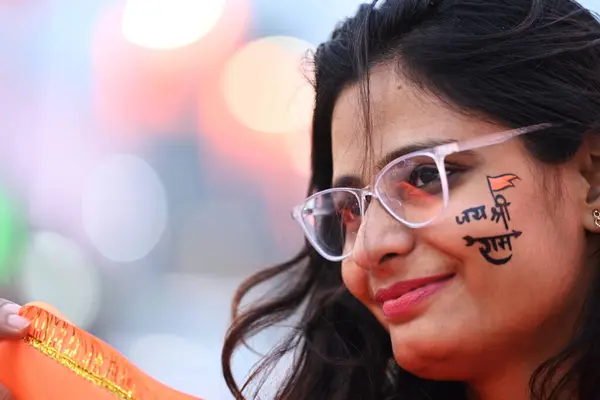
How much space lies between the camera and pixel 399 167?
1.06 meters

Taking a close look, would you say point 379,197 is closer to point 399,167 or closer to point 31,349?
point 399,167

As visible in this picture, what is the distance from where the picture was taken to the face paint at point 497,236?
0.99 m

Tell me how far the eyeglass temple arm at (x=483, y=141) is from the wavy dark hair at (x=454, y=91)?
1 cm

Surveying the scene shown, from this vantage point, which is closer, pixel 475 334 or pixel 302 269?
pixel 475 334

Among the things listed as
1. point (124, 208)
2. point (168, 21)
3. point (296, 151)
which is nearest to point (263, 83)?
point (296, 151)

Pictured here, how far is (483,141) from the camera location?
3.38ft

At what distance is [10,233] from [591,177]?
2.63m

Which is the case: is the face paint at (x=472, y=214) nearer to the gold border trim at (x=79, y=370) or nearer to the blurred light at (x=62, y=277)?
the gold border trim at (x=79, y=370)

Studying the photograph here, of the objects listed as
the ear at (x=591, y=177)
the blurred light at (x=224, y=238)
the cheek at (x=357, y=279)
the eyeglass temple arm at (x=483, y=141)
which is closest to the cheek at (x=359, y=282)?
the cheek at (x=357, y=279)

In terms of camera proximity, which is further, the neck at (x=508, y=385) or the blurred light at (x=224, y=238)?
the blurred light at (x=224, y=238)

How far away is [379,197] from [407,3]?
355 millimetres

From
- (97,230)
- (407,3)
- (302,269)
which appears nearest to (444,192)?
(407,3)

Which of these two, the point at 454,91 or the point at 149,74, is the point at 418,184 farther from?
the point at 149,74

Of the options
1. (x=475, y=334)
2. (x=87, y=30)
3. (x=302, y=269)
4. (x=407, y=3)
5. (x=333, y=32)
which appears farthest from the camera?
(x=87, y=30)
